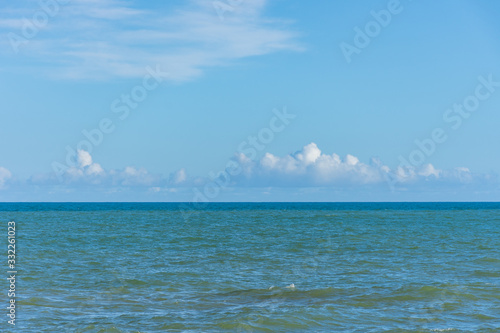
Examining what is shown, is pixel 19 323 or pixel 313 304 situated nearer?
pixel 19 323

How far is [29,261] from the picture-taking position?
31672mm

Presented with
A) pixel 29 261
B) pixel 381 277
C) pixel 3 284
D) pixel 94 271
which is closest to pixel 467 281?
pixel 381 277

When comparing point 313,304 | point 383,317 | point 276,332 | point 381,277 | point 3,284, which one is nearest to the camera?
point 276,332

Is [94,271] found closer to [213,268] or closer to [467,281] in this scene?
[213,268]

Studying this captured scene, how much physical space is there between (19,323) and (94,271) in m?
11.0

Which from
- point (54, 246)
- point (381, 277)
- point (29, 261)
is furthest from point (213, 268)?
point (54, 246)

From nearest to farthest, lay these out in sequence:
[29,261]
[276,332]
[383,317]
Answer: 1. [276,332]
2. [383,317]
3. [29,261]

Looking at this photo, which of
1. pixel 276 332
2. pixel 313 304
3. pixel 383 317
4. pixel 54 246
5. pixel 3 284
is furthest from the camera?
pixel 54 246

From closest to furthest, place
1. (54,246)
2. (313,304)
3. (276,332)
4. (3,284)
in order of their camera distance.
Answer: (276,332) < (313,304) < (3,284) < (54,246)

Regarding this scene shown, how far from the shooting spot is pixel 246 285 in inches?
945

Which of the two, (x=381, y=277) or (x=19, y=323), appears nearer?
(x=19, y=323)

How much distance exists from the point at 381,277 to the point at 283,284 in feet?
16.2

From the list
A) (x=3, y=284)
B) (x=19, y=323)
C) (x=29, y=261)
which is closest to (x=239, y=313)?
(x=19, y=323)

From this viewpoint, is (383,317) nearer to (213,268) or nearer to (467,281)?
(467,281)
